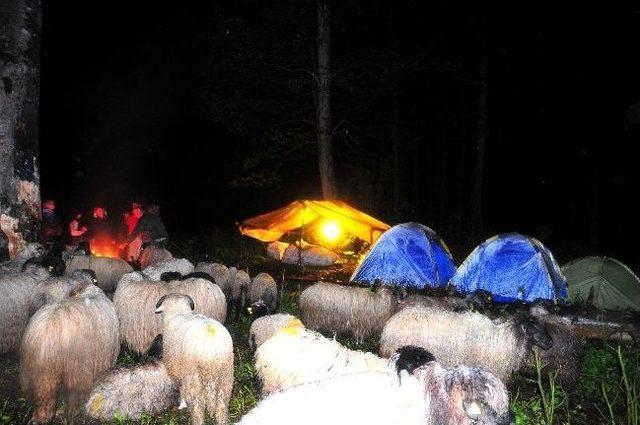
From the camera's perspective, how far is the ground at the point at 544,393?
4.07 meters

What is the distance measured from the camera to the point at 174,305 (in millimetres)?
4645

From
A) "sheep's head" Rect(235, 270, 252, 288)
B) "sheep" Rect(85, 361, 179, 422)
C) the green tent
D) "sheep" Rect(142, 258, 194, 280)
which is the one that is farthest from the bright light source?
"sheep" Rect(85, 361, 179, 422)

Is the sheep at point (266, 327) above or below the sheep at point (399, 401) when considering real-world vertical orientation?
below

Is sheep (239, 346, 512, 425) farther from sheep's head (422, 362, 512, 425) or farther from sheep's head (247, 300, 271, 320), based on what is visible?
sheep's head (247, 300, 271, 320)

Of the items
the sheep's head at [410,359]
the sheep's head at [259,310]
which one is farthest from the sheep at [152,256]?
the sheep's head at [410,359]

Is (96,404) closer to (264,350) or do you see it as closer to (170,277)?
(264,350)

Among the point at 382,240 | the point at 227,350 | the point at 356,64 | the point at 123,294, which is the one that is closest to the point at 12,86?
the point at 123,294

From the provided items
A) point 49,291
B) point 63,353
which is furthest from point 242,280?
point 63,353

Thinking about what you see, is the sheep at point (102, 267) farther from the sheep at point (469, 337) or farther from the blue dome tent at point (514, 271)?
the blue dome tent at point (514, 271)

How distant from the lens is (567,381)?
5.32 m

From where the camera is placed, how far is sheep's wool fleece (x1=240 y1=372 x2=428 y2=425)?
2730mm

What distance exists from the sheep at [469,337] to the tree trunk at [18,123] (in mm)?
5782

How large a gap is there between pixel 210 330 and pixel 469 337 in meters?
2.88

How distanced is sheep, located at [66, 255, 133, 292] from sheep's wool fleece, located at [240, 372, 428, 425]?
16.0 feet
